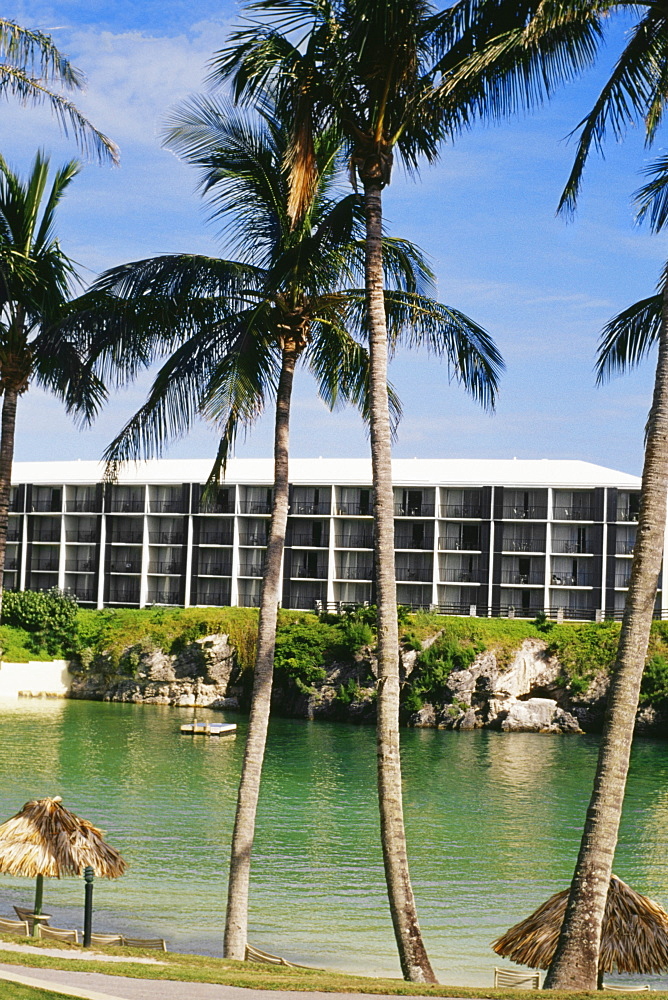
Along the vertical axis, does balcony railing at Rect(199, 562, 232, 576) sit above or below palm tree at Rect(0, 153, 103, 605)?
below

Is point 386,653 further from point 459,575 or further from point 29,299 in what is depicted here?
point 459,575

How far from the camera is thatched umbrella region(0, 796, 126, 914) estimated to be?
16500 millimetres

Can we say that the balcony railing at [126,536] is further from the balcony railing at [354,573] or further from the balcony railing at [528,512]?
the balcony railing at [528,512]

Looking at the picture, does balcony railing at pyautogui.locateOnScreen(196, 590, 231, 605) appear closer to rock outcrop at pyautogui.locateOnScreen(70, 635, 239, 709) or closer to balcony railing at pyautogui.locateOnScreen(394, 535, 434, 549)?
rock outcrop at pyautogui.locateOnScreen(70, 635, 239, 709)

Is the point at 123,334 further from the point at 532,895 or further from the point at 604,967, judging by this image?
the point at 532,895

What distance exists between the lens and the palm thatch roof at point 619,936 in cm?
1274

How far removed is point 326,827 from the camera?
28.4 meters

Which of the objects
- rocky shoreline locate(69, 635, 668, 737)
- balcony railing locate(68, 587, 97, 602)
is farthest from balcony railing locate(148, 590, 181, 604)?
rocky shoreline locate(69, 635, 668, 737)

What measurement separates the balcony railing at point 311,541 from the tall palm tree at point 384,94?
53388 mm

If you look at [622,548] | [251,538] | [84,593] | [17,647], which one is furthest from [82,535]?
[622,548]

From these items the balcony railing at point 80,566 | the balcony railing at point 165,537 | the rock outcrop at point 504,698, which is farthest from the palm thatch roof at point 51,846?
the balcony railing at point 80,566

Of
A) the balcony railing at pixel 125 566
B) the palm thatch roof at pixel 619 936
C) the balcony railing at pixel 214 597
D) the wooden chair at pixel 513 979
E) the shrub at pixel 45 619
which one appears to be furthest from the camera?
the balcony railing at pixel 125 566

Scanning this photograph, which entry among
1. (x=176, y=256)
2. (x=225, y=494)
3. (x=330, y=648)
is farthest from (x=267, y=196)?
(x=225, y=494)

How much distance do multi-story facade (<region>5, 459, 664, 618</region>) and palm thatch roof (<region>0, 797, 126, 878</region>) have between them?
44.0 metres
